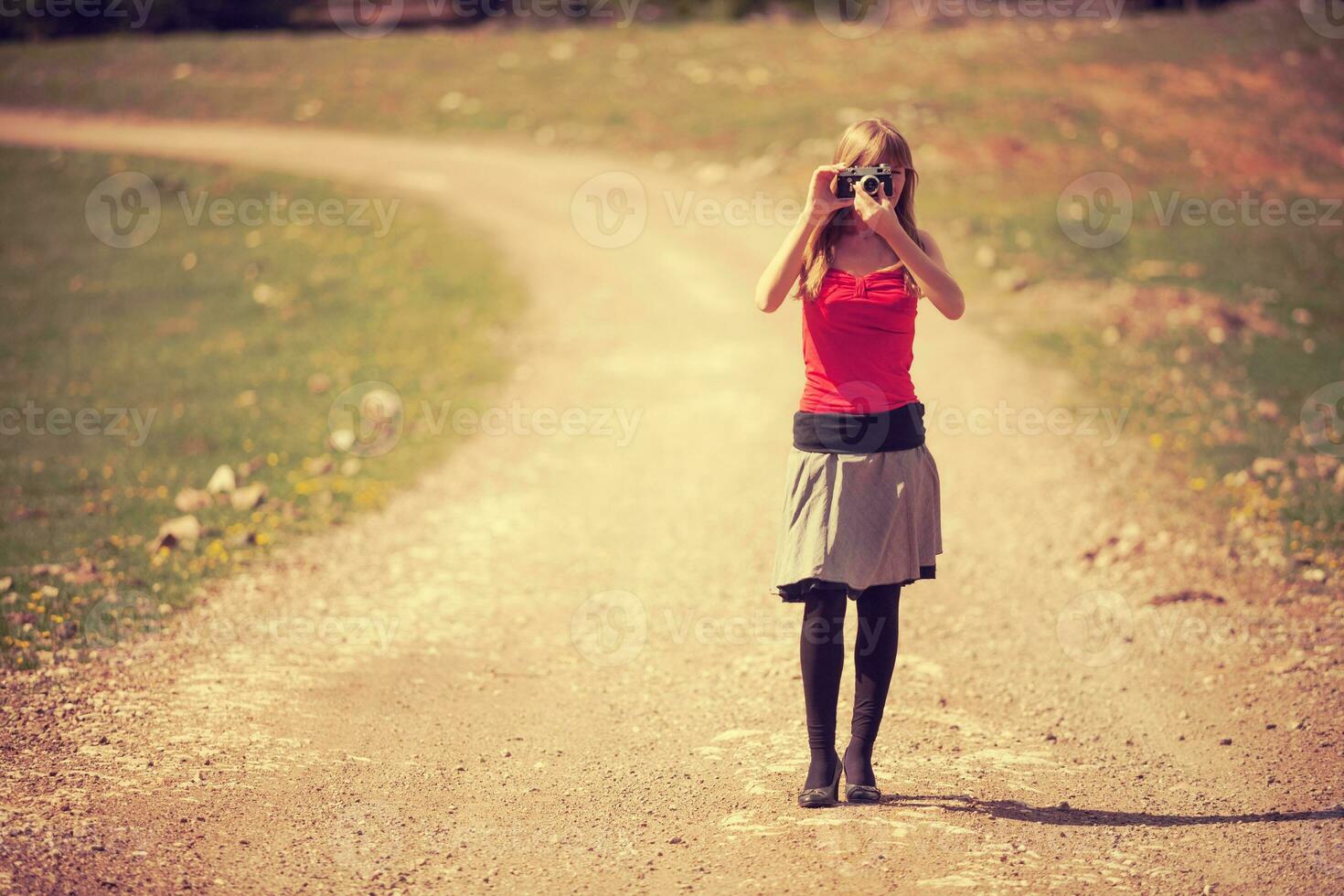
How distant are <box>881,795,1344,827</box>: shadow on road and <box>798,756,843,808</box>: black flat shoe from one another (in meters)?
0.22

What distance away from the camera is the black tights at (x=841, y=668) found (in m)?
4.38

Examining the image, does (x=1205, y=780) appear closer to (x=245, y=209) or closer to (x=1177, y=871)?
(x=1177, y=871)

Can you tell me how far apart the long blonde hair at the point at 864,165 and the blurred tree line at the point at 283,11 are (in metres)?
26.3

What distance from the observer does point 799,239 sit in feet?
13.8

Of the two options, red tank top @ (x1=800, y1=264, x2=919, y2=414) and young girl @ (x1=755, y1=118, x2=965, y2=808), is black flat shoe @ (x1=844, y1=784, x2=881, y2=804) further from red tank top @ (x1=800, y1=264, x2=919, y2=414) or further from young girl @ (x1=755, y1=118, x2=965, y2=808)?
red tank top @ (x1=800, y1=264, x2=919, y2=414)

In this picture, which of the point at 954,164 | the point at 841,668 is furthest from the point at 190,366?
the point at 841,668

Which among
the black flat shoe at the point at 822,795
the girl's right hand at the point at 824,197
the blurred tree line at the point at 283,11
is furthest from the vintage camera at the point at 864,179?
the blurred tree line at the point at 283,11

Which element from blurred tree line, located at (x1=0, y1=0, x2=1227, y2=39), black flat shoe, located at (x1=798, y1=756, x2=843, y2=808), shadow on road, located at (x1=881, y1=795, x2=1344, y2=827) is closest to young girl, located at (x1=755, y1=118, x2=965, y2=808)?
black flat shoe, located at (x1=798, y1=756, x2=843, y2=808)

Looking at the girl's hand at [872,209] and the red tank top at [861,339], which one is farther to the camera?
the red tank top at [861,339]

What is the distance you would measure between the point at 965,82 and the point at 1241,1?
31.0ft

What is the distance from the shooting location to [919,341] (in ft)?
40.4

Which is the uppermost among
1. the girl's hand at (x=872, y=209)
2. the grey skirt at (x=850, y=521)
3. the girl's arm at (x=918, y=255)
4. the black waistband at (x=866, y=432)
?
the girl's hand at (x=872, y=209)

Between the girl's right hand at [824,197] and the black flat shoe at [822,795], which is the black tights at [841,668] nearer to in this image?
the black flat shoe at [822,795]

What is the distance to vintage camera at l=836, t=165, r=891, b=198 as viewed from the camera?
4.10 metres
